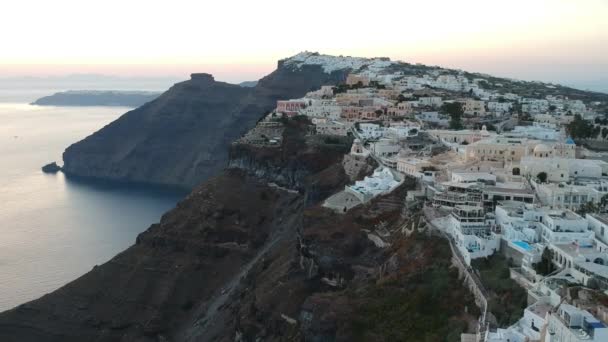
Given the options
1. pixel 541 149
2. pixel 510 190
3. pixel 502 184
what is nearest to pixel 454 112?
pixel 541 149

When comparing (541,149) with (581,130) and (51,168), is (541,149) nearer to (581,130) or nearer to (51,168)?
(581,130)

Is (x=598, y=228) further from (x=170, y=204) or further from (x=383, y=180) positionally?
(x=170, y=204)

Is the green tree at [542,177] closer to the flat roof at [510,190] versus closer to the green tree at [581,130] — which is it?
the flat roof at [510,190]

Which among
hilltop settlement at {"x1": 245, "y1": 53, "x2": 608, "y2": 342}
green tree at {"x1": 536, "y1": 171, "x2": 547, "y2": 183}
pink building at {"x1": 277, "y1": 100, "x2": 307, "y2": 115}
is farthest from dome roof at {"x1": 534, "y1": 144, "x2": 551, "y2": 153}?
pink building at {"x1": 277, "y1": 100, "x2": 307, "y2": 115}

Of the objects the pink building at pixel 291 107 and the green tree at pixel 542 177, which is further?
the pink building at pixel 291 107

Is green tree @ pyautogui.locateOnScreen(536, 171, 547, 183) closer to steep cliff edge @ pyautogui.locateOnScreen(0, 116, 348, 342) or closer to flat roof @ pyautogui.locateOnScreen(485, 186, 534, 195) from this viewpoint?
flat roof @ pyautogui.locateOnScreen(485, 186, 534, 195)

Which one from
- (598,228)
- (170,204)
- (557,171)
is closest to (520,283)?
(598,228)

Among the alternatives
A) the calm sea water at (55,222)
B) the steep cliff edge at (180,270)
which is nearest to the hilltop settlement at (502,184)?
the steep cliff edge at (180,270)
